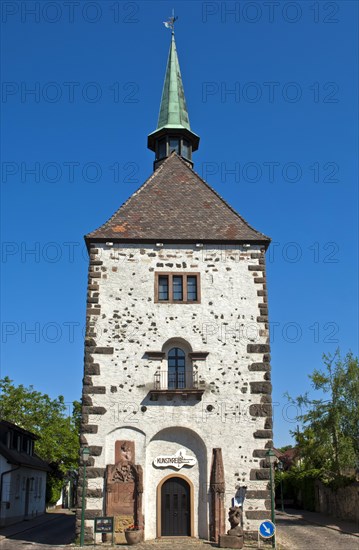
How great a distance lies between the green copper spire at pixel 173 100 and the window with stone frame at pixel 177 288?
9408 mm

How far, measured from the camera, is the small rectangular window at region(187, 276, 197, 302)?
20.1 metres

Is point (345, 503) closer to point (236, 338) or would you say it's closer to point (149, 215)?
point (236, 338)

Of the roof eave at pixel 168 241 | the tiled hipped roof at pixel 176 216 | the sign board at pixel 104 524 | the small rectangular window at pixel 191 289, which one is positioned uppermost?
the tiled hipped roof at pixel 176 216

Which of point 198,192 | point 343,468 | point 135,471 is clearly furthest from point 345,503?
point 198,192

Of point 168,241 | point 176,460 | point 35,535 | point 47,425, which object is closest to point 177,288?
point 168,241

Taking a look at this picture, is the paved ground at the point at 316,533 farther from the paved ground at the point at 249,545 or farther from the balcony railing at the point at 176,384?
the balcony railing at the point at 176,384

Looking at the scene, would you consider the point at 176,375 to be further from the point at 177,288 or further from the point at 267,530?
the point at 267,530

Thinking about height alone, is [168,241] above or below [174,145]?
below

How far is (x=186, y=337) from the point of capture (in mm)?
19484

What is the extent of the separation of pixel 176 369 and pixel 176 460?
290cm

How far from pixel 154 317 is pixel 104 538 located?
22.8ft

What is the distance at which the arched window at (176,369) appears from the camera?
1930cm

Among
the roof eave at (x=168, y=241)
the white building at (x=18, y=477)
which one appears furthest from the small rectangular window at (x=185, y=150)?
the white building at (x=18, y=477)

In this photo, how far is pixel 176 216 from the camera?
72.1 feet
